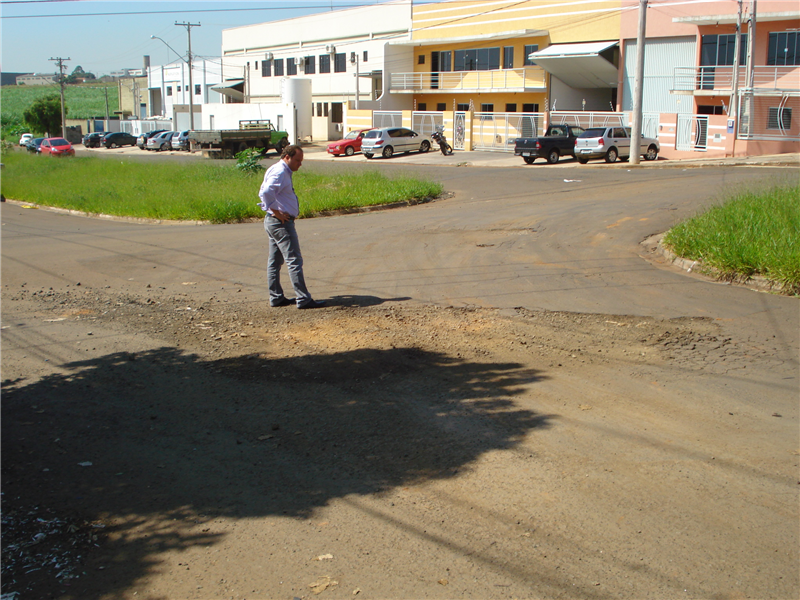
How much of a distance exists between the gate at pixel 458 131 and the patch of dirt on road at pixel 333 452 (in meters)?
41.4

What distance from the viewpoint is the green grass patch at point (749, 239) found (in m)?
9.66

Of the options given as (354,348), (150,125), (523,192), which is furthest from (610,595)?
(150,125)

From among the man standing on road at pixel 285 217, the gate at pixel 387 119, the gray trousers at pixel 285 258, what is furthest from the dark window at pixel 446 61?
the gray trousers at pixel 285 258

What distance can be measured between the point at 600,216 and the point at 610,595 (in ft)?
44.4

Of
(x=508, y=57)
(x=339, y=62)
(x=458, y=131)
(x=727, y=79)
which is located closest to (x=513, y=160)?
(x=458, y=131)

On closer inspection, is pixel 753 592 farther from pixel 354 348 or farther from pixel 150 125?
pixel 150 125

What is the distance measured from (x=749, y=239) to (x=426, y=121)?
145 ft

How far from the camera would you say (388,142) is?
44656mm

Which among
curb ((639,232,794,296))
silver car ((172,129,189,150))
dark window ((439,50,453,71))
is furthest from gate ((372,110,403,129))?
curb ((639,232,794,296))

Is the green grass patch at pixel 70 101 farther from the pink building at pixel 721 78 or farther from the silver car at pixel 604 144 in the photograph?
the silver car at pixel 604 144

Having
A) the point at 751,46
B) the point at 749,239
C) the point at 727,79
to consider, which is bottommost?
the point at 749,239

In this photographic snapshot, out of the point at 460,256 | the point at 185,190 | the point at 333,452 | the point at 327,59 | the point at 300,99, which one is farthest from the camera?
the point at 327,59

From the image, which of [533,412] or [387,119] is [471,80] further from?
[533,412]

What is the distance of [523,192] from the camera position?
75.2 ft
